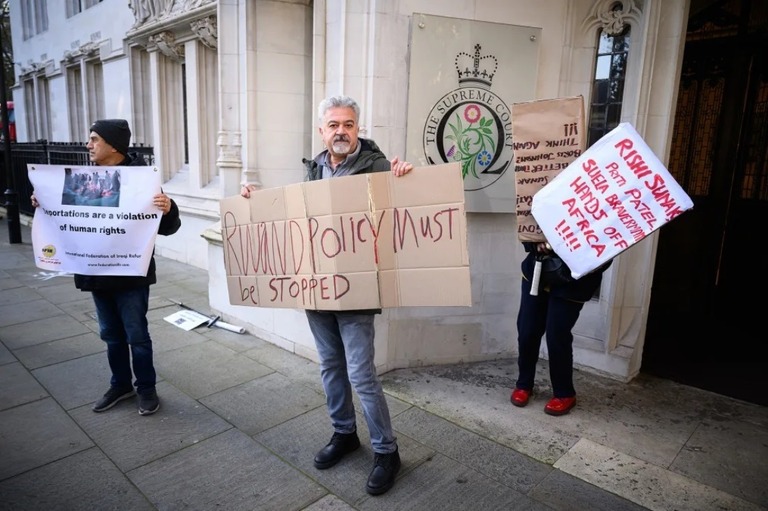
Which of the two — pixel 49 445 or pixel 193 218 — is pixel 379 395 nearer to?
pixel 49 445

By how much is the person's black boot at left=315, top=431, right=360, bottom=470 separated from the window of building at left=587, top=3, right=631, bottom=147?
3237mm

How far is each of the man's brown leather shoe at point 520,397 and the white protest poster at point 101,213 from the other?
274 cm

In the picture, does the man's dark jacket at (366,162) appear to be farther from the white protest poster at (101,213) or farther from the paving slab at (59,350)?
the paving slab at (59,350)

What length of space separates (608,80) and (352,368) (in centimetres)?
330

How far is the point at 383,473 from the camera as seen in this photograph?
2.68m

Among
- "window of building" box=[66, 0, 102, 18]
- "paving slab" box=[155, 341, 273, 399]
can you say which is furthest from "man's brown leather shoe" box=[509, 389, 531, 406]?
"window of building" box=[66, 0, 102, 18]

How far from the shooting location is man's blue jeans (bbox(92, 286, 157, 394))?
3381 mm

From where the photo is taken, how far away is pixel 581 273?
9.80 ft

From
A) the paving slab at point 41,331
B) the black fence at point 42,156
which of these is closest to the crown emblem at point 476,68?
the paving slab at point 41,331

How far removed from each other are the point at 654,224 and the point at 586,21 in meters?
2.35

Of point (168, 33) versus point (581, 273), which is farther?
point (168, 33)

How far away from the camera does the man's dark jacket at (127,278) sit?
3285mm

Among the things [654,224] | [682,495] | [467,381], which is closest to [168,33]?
[467,381]

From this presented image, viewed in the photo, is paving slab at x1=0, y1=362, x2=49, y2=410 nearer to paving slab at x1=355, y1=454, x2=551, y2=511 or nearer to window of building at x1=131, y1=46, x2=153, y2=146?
paving slab at x1=355, y1=454, x2=551, y2=511
